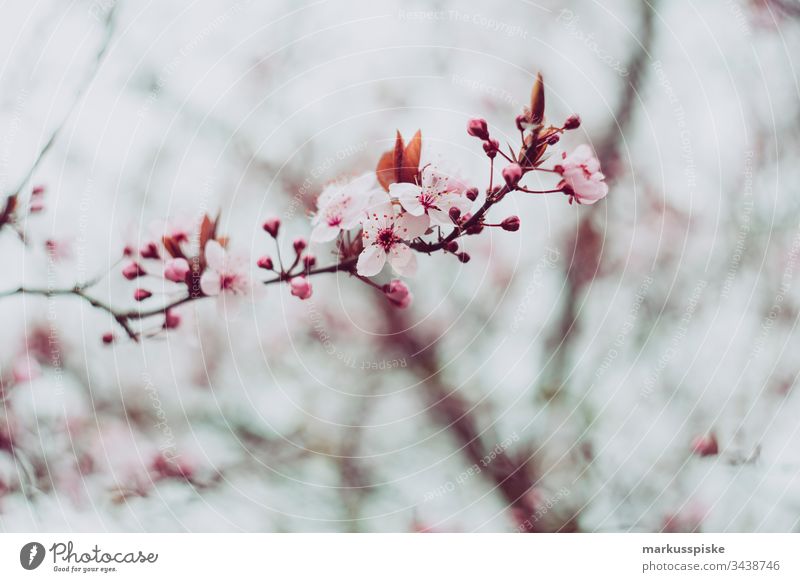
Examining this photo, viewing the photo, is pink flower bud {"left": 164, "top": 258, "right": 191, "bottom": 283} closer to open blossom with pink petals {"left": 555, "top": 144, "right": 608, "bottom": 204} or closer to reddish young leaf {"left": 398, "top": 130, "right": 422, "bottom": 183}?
reddish young leaf {"left": 398, "top": 130, "right": 422, "bottom": 183}

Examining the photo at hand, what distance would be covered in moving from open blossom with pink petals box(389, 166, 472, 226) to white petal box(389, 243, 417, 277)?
0.12ft

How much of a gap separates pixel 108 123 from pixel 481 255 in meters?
0.46

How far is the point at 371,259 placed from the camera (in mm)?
486

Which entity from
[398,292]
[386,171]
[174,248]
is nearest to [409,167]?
[386,171]

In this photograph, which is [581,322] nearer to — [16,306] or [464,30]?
[464,30]

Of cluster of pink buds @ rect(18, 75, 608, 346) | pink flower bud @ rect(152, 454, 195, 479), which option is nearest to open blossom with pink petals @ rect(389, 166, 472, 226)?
cluster of pink buds @ rect(18, 75, 608, 346)

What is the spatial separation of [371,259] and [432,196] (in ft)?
0.26

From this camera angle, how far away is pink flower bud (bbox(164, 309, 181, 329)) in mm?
602

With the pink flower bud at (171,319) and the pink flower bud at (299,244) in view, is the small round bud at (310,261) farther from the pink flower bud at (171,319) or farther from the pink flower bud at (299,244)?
the pink flower bud at (171,319)

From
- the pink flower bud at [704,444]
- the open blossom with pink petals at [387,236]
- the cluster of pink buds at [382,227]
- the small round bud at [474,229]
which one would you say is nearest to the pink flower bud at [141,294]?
the cluster of pink buds at [382,227]

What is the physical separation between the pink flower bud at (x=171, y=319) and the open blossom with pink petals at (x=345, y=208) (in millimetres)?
207

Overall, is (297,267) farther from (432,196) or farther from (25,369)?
(25,369)

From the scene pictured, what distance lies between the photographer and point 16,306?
626 millimetres
